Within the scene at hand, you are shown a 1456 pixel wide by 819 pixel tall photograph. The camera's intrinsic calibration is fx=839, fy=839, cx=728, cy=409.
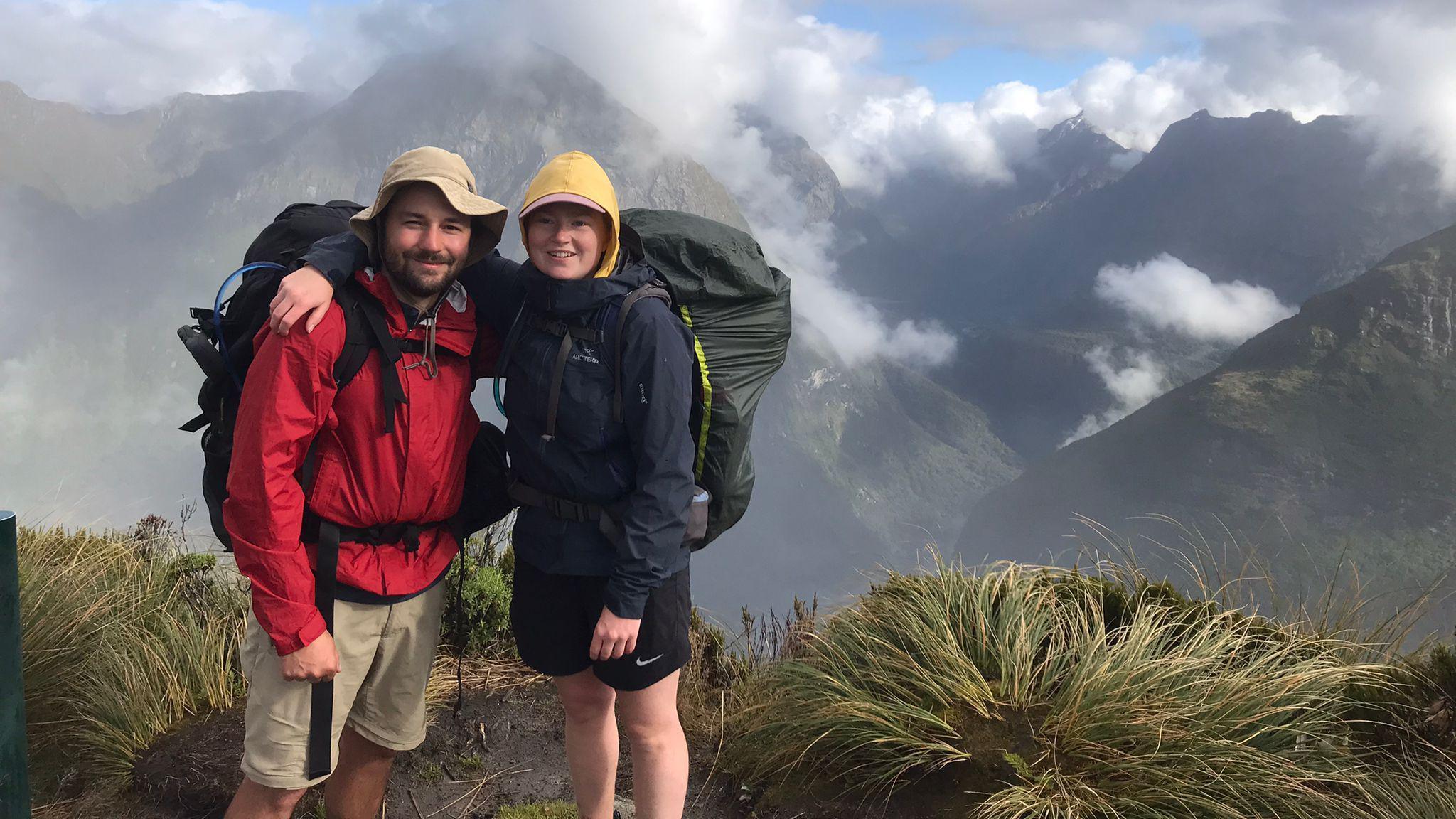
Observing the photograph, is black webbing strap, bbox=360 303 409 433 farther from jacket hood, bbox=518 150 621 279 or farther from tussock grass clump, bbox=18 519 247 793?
tussock grass clump, bbox=18 519 247 793

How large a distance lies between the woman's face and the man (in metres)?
0.16

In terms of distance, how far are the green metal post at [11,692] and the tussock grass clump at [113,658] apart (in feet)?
6.06

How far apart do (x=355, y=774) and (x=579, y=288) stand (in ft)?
6.90

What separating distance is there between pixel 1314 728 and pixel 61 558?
306 inches

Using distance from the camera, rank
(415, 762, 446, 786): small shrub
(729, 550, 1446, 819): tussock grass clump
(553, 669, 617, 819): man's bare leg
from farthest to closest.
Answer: (415, 762, 446, 786): small shrub → (729, 550, 1446, 819): tussock grass clump → (553, 669, 617, 819): man's bare leg

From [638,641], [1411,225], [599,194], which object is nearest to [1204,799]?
[638,641]

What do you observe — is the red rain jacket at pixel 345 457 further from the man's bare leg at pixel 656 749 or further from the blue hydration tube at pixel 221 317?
the man's bare leg at pixel 656 749

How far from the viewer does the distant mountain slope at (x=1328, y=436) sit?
342ft

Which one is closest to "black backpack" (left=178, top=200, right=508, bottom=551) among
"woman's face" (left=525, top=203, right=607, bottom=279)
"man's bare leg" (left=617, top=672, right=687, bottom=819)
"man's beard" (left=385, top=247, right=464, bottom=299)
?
"man's beard" (left=385, top=247, right=464, bottom=299)

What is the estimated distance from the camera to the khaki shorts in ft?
8.82

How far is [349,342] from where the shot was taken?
257cm

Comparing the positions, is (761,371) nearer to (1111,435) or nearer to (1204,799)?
(1204,799)

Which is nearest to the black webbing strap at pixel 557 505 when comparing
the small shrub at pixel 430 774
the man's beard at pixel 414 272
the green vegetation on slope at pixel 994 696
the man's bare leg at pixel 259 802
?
the man's beard at pixel 414 272

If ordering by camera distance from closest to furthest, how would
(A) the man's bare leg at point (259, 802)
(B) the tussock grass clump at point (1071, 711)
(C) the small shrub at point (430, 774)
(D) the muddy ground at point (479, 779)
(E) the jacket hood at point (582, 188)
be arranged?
(E) the jacket hood at point (582, 188)
(A) the man's bare leg at point (259, 802)
(B) the tussock grass clump at point (1071, 711)
(D) the muddy ground at point (479, 779)
(C) the small shrub at point (430, 774)
